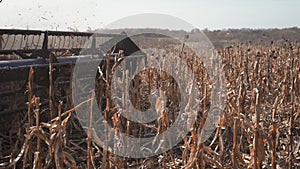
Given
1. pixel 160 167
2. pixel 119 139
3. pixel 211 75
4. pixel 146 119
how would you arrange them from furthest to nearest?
pixel 211 75
pixel 146 119
pixel 160 167
pixel 119 139

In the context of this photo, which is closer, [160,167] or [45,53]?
[160,167]

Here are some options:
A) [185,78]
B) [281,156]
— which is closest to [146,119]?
[185,78]

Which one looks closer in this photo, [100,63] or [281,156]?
[281,156]

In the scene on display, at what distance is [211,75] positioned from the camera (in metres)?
4.32

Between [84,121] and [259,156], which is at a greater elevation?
[259,156]

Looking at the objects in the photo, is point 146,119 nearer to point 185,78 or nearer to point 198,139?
point 185,78

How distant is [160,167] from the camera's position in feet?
9.20

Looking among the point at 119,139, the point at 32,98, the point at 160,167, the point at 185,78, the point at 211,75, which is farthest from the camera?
the point at 185,78

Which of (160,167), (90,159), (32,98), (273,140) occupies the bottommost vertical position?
(160,167)

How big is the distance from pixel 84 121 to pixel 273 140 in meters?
2.49

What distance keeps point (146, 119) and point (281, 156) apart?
4.69ft

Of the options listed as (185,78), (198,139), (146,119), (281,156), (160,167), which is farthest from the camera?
(185,78)

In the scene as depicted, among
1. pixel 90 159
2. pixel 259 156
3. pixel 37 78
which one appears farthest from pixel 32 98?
pixel 37 78

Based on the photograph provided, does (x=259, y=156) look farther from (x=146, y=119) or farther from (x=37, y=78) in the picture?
(x=37, y=78)
